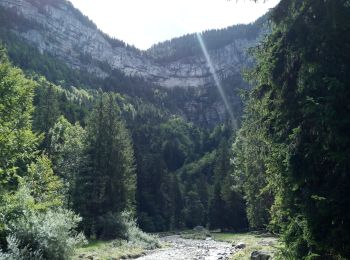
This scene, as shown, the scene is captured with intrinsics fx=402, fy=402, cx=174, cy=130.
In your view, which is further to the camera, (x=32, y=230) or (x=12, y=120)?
(x=12, y=120)

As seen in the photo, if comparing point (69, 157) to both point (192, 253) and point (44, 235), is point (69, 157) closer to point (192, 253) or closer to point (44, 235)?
point (192, 253)

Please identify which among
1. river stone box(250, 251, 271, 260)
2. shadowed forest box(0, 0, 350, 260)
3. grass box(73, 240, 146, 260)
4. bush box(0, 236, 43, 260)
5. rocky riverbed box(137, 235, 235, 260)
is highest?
shadowed forest box(0, 0, 350, 260)

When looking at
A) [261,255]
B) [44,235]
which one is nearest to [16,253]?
[44,235]

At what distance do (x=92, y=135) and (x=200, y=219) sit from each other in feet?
183

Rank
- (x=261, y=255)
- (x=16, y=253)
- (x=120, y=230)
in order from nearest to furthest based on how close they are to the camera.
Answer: (x=16, y=253), (x=261, y=255), (x=120, y=230)

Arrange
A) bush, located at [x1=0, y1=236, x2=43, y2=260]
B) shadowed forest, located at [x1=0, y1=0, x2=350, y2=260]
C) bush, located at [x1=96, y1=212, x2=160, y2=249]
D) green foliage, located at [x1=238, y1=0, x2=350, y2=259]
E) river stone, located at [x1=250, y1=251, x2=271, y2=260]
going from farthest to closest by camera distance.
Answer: bush, located at [x1=96, y1=212, x2=160, y2=249], river stone, located at [x1=250, y1=251, x2=271, y2=260], bush, located at [x1=0, y1=236, x2=43, y2=260], shadowed forest, located at [x1=0, y1=0, x2=350, y2=260], green foliage, located at [x1=238, y1=0, x2=350, y2=259]

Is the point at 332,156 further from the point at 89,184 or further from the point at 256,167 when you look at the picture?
the point at 89,184

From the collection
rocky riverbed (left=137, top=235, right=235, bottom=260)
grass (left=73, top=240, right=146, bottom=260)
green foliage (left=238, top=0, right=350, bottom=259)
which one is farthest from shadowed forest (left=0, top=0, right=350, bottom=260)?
rocky riverbed (left=137, top=235, right=235, bottom=260)

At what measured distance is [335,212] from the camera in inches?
421

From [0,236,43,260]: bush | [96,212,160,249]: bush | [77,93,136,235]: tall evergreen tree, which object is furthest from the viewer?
[77,93,136,235]: tall evergreen tree

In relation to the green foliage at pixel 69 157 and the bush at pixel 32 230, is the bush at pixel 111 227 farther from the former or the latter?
the bush at pixel 32 230

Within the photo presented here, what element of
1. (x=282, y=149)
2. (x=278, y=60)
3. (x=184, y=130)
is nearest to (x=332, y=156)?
(x=282, y=149)

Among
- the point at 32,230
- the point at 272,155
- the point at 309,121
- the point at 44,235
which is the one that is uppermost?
the point at 309,121

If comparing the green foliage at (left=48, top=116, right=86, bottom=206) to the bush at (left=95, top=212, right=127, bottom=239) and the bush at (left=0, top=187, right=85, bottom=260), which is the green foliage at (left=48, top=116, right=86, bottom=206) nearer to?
the bush at (left=95, top=212, right=127, bottom=239)
